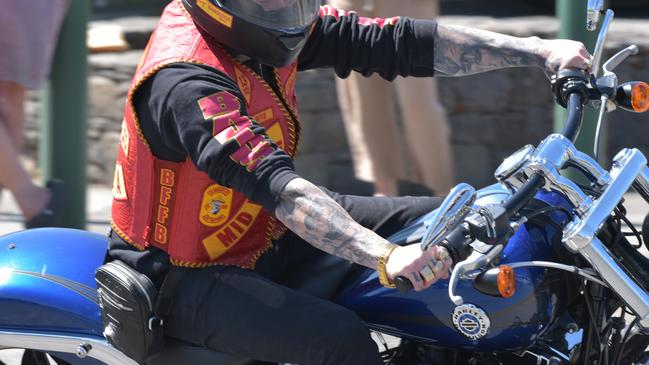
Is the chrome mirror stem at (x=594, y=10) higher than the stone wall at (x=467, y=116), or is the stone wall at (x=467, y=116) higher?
the chrome mirror stem at (x=594, y=10)

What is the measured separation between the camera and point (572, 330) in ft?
7.66

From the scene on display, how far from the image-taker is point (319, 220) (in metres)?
2.24

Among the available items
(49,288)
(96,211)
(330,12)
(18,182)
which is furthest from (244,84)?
(96,211)

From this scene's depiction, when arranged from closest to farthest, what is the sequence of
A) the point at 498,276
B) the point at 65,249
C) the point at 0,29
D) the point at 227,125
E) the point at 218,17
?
the point at 498,276
the point at 227,125
the point at 218,17
the point at 65,249
the point at 0,29

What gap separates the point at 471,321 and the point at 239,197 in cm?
56

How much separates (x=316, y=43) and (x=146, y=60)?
0.52m

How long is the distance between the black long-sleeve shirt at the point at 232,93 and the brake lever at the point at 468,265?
0.39 m

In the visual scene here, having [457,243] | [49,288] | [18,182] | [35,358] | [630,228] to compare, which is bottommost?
[18,182]

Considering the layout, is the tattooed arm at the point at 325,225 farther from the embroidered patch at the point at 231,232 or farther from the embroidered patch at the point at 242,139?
the embroidered patch at the point at 231,232

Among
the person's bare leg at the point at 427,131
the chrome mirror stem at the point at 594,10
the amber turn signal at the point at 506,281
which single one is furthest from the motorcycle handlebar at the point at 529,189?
the person's bare leg at the point at 427,131

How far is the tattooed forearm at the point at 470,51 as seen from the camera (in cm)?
280

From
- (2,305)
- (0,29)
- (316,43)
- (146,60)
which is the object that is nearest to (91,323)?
(2,305)

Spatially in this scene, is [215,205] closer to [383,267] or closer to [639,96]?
[383,267]

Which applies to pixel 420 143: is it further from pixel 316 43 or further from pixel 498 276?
pixel 498 276
